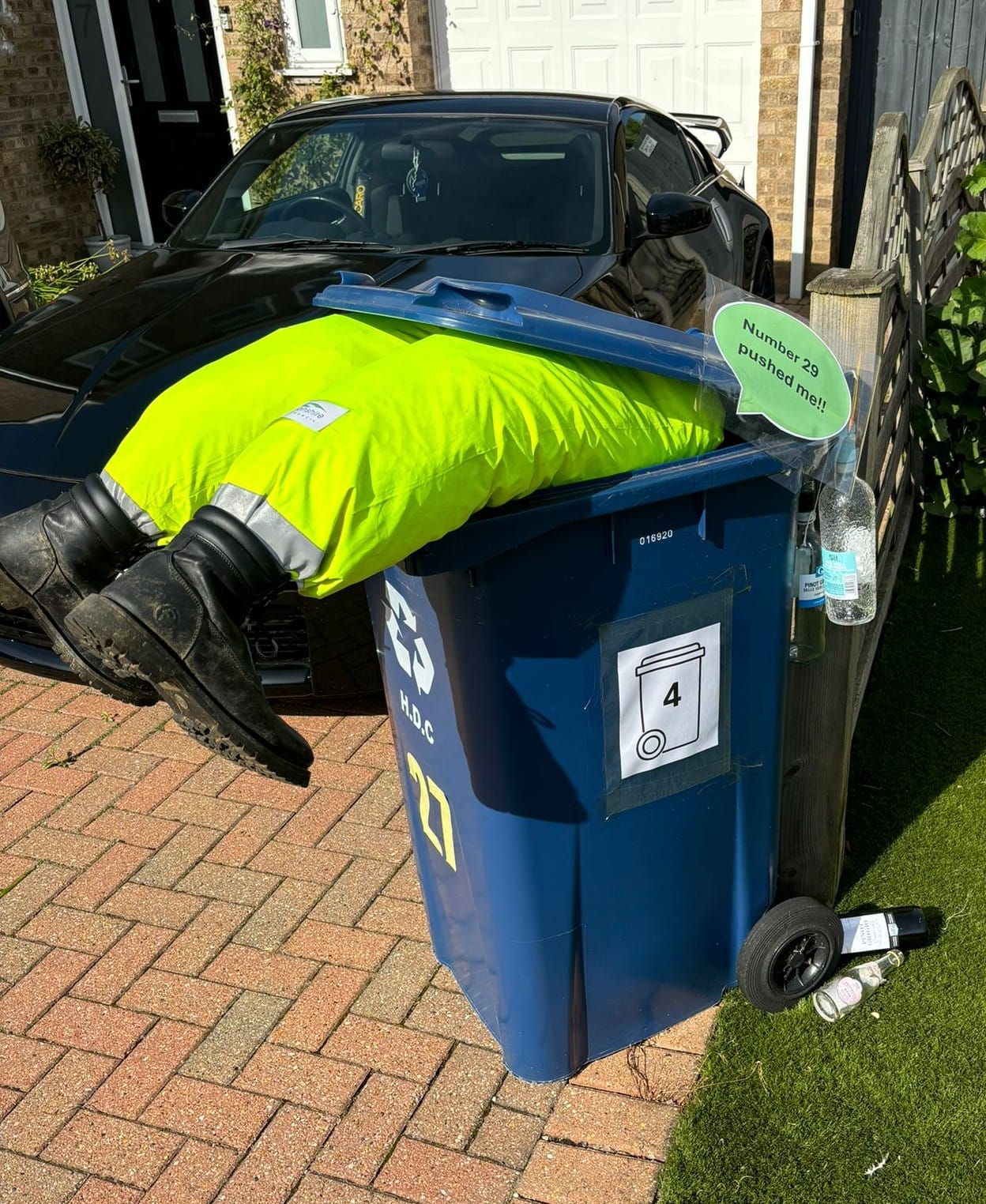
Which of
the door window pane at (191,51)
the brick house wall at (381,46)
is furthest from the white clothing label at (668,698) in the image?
the door window pane at (191,51)

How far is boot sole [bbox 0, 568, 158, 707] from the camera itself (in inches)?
76.7

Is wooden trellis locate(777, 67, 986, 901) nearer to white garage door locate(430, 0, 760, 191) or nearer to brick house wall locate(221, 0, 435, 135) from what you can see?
white garage door locate(430, 0, 760, 191)

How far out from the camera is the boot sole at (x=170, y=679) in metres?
1.77

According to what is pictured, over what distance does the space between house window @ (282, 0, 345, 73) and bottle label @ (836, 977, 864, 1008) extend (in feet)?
28.5

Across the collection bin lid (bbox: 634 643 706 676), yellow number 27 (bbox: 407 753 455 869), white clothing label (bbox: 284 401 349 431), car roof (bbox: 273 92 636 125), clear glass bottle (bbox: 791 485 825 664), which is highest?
car roof (bbox: 273 92 636 125)

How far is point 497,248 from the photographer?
4.35 metres

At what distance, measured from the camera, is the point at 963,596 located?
14.9ft

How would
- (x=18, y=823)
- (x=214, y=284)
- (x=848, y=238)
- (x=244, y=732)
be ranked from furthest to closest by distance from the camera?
(x=848, y=238)
(x=214, y=284)
(x=18, y=823)
(x=244, y=732)

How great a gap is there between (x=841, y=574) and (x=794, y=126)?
703 centimetres

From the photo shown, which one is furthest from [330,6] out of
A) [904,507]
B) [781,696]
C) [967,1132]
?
[967,1132]

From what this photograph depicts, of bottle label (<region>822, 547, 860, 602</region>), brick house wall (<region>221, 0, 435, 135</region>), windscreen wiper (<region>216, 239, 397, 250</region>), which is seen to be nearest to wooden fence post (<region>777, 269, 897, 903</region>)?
bottle label (<region>822, 547, 860, 602</region>)

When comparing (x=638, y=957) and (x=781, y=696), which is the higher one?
(x=781, y=696)

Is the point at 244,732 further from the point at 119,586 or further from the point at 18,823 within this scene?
the point at 18,823

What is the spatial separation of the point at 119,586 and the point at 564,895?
1.14 metres
